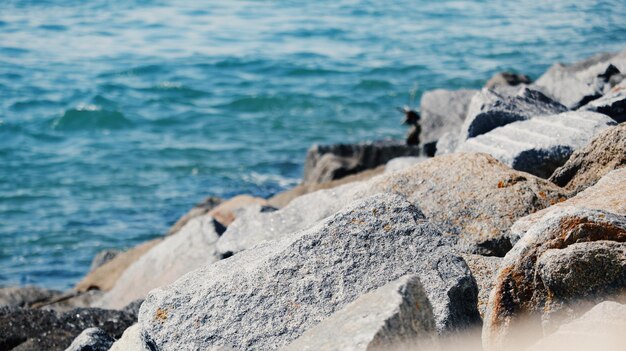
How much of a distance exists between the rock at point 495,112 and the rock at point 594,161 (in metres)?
1.87

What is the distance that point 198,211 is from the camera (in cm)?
1227

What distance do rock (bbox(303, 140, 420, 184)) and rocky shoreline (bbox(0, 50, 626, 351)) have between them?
19.5 ft

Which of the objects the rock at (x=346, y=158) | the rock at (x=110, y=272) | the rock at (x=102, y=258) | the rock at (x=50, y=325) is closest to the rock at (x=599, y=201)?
the rock at (x=50, y=325)

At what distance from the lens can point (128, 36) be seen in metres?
26.2

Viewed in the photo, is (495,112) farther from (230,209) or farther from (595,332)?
(595,332)

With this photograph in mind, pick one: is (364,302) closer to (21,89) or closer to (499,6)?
(21,89)

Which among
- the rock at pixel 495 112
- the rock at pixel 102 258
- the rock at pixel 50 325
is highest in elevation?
the rock at pixel 495 112

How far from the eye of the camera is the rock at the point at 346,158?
1262cm

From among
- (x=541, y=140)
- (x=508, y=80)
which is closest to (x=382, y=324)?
(x=541, y=140)

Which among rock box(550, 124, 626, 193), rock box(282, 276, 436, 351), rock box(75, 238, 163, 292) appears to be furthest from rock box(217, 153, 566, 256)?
rock box(75, 238, 163, 292)

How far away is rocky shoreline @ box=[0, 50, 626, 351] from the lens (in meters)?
3.21

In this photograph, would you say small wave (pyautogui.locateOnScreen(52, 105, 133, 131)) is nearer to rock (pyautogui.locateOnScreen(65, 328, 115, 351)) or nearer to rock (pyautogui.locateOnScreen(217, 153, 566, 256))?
rock (pyautogui.locateOnScreen(217, 153, 566, 256))

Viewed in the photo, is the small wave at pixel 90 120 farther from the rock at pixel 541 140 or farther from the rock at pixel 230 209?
the rock at pixel 541 140

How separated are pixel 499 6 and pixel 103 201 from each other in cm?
1952
